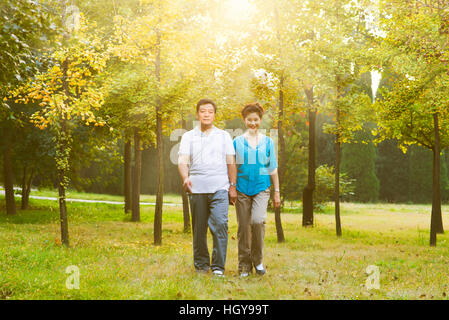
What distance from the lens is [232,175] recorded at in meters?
5.71

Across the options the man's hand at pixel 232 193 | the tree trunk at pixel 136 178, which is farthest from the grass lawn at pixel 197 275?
the tree trunk at pixel 136 178

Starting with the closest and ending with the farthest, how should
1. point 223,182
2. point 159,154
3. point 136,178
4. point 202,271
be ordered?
point 223,182
point 202,271
point 159,154
point 136,178

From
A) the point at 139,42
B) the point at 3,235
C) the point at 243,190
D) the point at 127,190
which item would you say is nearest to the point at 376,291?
the point at 243,190

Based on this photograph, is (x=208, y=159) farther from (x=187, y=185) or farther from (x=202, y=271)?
(x=202, y=271)

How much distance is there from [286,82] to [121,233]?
6673 millimetres

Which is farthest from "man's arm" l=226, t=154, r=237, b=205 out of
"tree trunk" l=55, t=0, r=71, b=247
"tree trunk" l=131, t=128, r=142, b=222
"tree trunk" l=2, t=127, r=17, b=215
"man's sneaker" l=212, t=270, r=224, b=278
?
"tree trunk" l=2, t=127, r=17, b=215

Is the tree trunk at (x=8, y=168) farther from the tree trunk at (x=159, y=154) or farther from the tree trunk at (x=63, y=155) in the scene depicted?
the tree trunk at (x=159, y=154)

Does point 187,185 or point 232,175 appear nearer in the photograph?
point 187,185

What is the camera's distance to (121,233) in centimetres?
1274

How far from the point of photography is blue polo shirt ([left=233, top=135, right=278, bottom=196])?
5.77 metres

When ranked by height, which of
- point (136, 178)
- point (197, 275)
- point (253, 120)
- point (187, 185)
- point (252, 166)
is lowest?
point (197, 275)

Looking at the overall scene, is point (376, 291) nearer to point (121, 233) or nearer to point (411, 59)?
point (411, 59)

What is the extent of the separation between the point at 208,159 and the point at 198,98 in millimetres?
5678

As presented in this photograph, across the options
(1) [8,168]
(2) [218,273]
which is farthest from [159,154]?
(1) [8,168]
